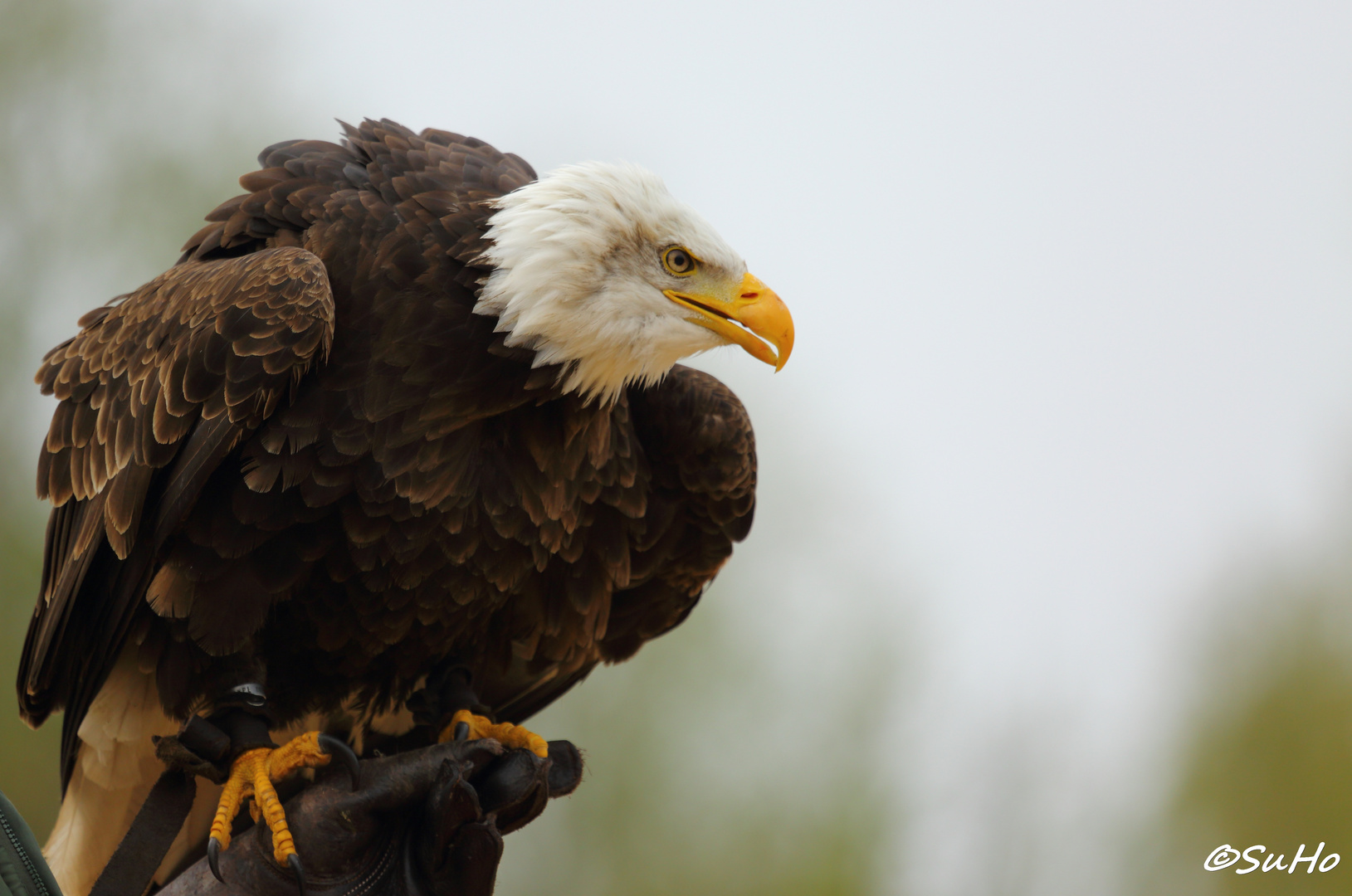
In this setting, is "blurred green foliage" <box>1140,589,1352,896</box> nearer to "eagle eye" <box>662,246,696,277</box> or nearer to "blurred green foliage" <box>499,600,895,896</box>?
"blurred green foliage" <box>499,600,895,896</box>

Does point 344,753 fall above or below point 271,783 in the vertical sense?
above

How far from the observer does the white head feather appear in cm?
242

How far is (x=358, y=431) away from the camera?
7.82ft

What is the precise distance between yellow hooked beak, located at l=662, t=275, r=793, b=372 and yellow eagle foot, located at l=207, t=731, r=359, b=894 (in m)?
1.38

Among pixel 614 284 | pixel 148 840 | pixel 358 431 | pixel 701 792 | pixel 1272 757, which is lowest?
pixel 701 792

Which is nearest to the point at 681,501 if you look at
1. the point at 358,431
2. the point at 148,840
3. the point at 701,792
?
the point at 358,431

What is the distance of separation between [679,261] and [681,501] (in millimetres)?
861

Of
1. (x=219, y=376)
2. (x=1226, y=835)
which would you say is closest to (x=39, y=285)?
(x=219, y=376)

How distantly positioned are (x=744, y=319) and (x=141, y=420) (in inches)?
57.9

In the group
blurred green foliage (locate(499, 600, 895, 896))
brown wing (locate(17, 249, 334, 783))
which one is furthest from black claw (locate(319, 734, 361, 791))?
blurred green foliage (locate(499, 600, 895, 896))

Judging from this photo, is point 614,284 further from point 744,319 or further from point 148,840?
point 148,840

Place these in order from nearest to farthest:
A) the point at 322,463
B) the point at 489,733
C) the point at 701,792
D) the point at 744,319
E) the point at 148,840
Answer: the point at 322,463 < the point at 148,840 < the point at 744,319 < the point at 489,733 < the point at 701,792
